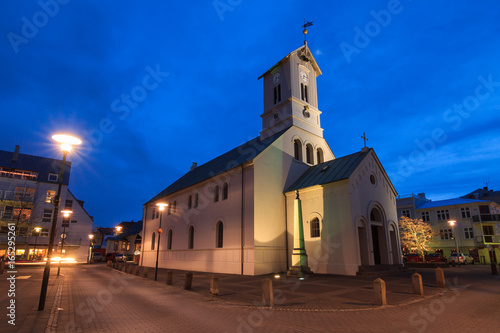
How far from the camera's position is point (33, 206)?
146ft

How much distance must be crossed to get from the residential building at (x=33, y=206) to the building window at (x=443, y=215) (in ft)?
203

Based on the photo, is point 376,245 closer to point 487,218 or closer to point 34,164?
point 487,218

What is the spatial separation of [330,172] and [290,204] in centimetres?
450

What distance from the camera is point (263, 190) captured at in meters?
24.0

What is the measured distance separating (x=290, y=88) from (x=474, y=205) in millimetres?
41397

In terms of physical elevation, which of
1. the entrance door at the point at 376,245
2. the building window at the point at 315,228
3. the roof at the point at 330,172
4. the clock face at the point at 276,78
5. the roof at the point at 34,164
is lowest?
the entrance door at the point at 376,245

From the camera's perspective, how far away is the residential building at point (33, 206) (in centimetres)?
4284

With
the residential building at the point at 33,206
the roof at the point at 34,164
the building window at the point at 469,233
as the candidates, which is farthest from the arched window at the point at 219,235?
the building window at the point at 469,233

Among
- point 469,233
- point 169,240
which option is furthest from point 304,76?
point 469,233

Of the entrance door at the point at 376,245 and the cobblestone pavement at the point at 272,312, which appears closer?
the cobblestone pavement at the point at 272,312

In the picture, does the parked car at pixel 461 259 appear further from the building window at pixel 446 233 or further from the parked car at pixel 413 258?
the building window at pixel 446 233

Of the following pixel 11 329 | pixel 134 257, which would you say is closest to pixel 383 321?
pixel 11 329

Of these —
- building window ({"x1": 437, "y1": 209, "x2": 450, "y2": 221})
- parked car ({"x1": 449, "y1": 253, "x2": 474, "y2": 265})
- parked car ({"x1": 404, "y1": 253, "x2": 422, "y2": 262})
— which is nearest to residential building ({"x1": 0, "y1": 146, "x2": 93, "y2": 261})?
parked car ({"x1": 404, "y1": 253, "x2": 422, "y2": 262})

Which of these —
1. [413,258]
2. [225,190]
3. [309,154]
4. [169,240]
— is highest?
[309,154]
